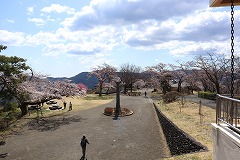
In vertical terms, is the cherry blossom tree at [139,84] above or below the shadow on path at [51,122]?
above

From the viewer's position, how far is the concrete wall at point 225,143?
494cm

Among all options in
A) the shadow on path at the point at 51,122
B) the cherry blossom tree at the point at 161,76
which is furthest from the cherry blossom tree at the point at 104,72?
the shadow on path at the point at 51,122

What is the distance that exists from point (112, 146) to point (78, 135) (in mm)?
4057

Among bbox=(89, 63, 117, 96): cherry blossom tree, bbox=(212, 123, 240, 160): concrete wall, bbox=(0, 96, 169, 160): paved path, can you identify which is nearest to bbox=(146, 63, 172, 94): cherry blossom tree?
bbox=(89, 63, 117, 96): cherry blossom tree

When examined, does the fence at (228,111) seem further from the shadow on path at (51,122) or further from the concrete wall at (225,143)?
the shadow on path at (51,122)

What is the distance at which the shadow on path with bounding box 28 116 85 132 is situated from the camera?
71.5 feet

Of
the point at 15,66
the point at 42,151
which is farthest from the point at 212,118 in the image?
the point at 15,66

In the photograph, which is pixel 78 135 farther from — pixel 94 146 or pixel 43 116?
pixel 43 116

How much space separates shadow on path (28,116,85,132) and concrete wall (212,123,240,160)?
56.1ft

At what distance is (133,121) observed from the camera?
24234 mm

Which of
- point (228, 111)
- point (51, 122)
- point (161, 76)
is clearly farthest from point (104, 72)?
point (228, 111)

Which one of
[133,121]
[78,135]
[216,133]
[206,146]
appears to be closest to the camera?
[216,133]

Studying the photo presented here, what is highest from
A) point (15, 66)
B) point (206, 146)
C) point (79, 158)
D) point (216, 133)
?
point (15, 66)

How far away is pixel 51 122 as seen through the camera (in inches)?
949
